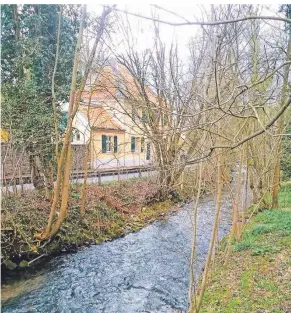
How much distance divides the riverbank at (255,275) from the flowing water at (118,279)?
2.37 feet

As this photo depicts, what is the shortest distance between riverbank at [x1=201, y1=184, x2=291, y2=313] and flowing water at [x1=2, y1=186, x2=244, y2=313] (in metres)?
0.72

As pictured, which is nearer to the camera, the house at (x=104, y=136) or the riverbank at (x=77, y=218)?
the riverbank at (x=77, y=218)

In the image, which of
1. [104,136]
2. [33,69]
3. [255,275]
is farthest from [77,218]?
[104,136]

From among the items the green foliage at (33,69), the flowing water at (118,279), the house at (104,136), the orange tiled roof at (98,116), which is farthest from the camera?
the orange tiled roof at (98,116)

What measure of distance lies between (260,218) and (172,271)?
12.1 feet

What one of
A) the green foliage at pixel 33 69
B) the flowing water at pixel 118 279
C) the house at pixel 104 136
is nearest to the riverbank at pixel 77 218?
the flowing water at pixel 118 279

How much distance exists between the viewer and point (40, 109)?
897 cm

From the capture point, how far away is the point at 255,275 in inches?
209

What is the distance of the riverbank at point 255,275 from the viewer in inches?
176

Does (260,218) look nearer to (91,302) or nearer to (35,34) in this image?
(91,302)

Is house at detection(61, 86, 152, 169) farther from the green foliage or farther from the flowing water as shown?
the flowing water

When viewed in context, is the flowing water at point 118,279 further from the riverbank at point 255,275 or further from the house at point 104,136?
the house at point 104,136

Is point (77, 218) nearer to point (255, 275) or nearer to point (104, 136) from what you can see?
point (255, 275)

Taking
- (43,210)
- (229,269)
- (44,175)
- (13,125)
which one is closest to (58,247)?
(43,210)
